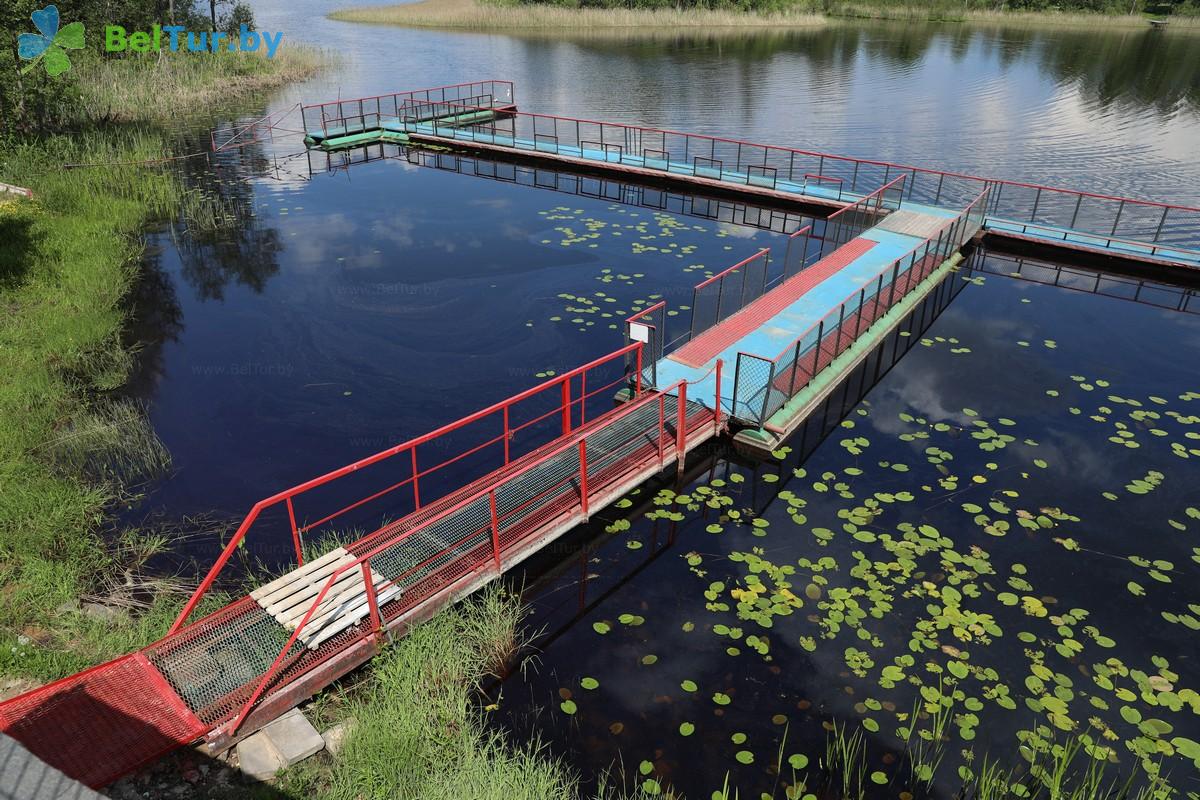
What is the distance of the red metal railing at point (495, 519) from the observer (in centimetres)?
808

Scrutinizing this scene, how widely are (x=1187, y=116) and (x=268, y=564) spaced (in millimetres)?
49349

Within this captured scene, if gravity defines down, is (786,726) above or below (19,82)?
below

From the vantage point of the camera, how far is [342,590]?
8.91 meters

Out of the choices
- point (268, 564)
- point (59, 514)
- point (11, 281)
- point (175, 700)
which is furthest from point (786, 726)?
point (11, 281)

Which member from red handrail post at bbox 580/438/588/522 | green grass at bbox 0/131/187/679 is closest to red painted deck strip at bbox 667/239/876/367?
red handrail post at bbox 580/438/588/522

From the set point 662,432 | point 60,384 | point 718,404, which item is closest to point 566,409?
point 662,432

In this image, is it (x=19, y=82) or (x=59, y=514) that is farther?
(x=19, y=82)

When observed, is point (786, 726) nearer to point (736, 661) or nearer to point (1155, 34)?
point (736, 661)

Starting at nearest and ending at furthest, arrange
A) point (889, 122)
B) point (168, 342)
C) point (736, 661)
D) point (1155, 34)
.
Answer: point (736, 661) < point (168, 342) < point (889, 122) < point (1155, 34)

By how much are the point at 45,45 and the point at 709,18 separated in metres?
60.2

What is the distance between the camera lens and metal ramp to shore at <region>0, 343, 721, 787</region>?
727 cm

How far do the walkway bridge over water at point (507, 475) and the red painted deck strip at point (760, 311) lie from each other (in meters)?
0.06

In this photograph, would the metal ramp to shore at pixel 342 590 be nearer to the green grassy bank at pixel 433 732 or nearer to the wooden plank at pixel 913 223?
the green grassy bank at pixel 433 732

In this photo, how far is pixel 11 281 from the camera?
16.9m
